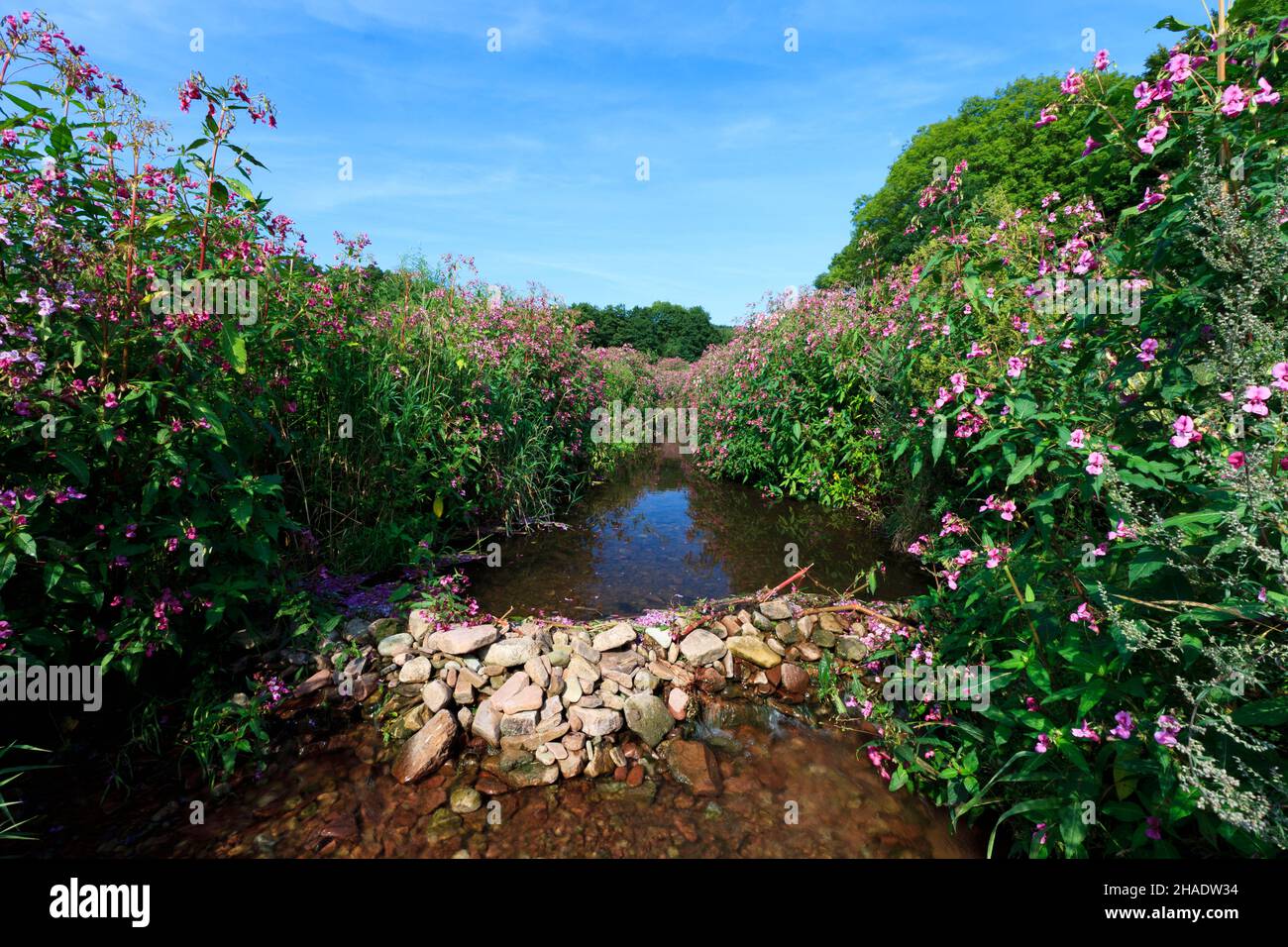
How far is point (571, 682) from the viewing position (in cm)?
337

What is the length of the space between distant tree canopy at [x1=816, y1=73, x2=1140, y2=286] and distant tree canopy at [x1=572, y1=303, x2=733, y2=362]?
380 inches

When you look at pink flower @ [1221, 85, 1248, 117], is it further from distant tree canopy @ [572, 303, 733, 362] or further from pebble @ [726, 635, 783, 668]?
distant tree canopy @ [572, 303, 733, 362]

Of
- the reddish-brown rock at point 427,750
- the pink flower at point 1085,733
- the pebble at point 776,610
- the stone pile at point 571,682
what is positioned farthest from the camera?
the pebble at point 776,610

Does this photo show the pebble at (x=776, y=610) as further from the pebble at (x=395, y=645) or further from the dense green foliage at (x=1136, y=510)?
the pebble at (x=395, y=645)

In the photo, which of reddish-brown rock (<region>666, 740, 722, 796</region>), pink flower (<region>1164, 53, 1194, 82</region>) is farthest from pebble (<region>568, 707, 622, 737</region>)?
pink flower (<region>1164, 53, 1194, 82</region>)

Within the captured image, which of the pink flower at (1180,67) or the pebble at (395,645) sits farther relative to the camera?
the pebble at (395,645)

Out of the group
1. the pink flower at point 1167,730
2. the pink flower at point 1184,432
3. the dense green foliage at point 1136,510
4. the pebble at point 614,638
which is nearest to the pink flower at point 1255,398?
the dense green foliage at point 1136,510

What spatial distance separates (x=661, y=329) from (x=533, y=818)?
38984 mm

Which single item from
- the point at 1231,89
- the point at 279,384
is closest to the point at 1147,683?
the point at 1231,89

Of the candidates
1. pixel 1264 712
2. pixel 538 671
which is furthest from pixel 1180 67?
pixel 538 671

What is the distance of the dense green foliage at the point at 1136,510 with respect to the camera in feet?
5.09

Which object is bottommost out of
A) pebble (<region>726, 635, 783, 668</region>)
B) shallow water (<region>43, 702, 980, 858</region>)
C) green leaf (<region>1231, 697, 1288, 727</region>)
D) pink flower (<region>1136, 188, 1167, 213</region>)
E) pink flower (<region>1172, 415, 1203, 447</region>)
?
shallow water (<region>43, 702, 980, 858</region>)

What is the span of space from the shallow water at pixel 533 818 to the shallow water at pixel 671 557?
1.66m

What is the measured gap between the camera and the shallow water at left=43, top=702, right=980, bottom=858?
2438 mm
